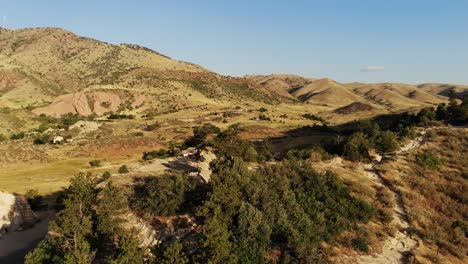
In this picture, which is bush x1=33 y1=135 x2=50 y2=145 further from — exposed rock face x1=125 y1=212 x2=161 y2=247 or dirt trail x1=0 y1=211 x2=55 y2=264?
exposed rock face x1=125 y1=212 x2=161 y2=247

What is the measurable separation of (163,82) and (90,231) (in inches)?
4968

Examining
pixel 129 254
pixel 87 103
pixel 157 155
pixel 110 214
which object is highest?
pixel 87 103

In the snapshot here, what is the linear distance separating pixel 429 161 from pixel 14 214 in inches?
1505

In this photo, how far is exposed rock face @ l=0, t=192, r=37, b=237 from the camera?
33.6 metres

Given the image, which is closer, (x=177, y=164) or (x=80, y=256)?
(x=80, y=256)

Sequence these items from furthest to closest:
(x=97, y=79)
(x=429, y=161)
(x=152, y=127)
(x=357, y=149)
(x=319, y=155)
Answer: (x=97, y=79) → (x=152, y=127) → (x=357, y=149) → (x=319, y=155) → (x=429, y=161)

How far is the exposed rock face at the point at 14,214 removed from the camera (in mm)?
33562

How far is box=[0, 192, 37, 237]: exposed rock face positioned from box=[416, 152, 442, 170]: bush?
3624 cm

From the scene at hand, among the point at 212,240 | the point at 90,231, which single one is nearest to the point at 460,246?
the point at 212,240

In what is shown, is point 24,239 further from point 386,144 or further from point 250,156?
point 386,144

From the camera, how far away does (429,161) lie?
36.8 metres

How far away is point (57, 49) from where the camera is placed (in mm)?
185000

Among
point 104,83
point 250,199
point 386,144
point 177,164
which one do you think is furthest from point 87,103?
point 250,199

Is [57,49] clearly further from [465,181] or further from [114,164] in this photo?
[465,181]
